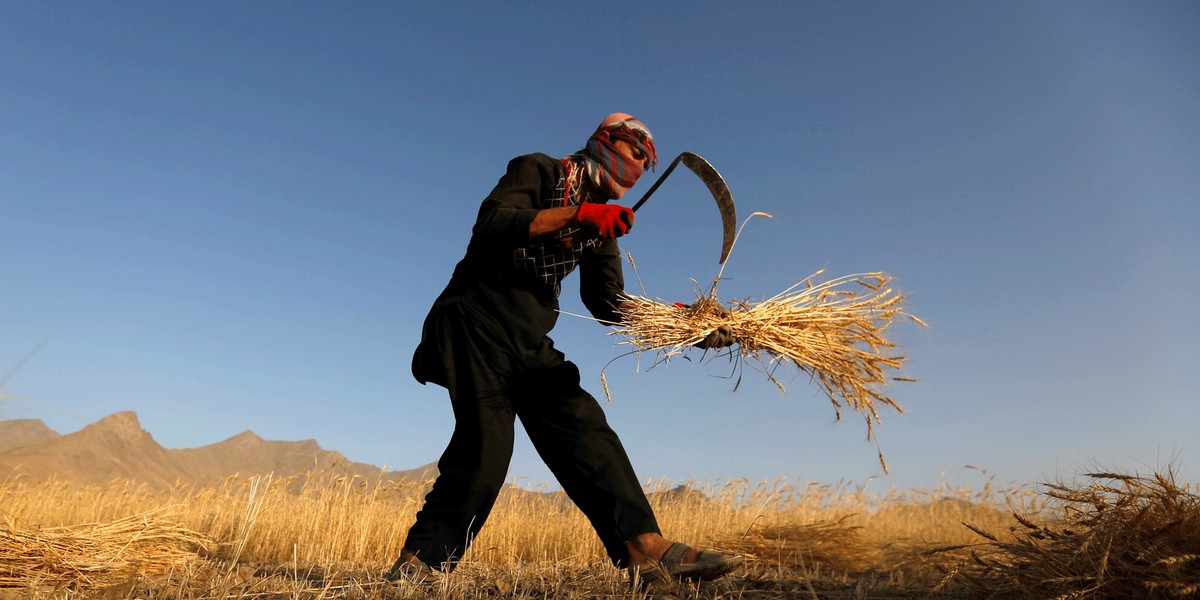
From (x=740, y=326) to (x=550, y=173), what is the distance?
102 centimetres

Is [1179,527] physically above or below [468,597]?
above

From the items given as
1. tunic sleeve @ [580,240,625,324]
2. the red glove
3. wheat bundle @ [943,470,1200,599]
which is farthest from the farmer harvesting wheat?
wheat bundle @ [943,470,1200,599]

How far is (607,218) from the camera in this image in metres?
2.58

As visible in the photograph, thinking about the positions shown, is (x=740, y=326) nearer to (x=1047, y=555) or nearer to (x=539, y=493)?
(x=1047, y=555)

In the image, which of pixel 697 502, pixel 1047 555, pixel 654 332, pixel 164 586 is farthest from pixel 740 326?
pixel 697 502

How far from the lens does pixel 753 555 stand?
4.67 m

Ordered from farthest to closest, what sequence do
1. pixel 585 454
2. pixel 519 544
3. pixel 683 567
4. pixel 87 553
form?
pixel 519 544, pixel 87 553, pixel 585 454, pixel 683 567

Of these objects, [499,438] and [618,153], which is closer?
[499,438]

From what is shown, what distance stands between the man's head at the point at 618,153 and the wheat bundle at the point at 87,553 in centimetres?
244

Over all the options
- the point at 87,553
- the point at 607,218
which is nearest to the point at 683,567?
the point at 607,218

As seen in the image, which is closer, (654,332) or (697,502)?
(654,332)

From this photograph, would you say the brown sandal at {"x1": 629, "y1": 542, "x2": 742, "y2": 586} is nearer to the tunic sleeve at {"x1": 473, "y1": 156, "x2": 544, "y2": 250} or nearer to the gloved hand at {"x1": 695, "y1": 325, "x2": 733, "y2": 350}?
the gloved hand at {"x1": 695, "y1": 325, "x2": 733, "y2": 350}

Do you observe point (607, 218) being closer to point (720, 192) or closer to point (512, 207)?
point (512, 207)

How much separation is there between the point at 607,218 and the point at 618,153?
61cm
